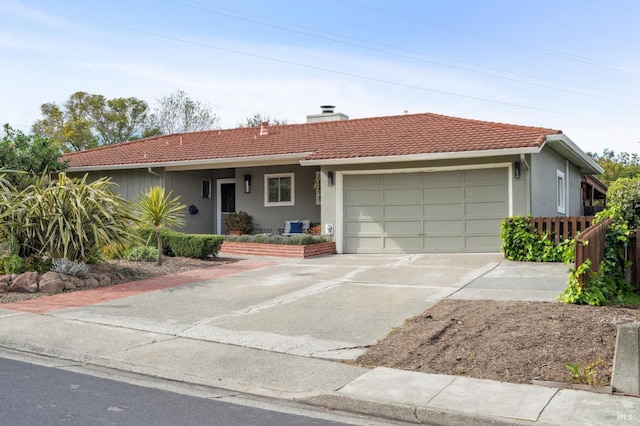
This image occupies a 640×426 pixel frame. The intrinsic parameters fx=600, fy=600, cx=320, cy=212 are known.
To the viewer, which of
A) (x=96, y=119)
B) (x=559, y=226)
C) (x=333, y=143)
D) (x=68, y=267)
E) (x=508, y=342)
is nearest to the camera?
(x=508, y=342)

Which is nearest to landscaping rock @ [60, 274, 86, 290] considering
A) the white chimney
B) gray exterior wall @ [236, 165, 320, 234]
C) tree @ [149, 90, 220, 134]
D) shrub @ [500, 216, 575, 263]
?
shrub @ [500, 216, 575, 263]

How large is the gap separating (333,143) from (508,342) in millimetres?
12163

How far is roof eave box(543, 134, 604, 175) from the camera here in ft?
50.7

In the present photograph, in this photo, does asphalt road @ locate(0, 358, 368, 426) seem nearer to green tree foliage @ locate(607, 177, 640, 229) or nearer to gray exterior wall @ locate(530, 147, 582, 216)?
green tree foliage @ locate(607, 177, 640, 229)

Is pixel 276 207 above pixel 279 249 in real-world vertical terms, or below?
above

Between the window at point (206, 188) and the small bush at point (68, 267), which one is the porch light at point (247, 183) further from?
the small bush at point (68, 267)

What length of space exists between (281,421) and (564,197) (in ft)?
56.7

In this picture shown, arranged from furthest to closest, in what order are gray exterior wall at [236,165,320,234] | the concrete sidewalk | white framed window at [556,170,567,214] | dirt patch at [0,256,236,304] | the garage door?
gray exterior wall at [236,165,320,234]
white framed window at [556,170,567,214]
the garage door
dirt patch at [0,256,236,304]
the concrete sidewalk

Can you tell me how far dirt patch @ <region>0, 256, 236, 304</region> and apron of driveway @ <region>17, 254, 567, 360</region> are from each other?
1571mm

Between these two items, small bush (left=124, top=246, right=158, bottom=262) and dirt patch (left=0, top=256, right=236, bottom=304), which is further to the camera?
small bush (left=124, top=246, right=158, bottom=262)

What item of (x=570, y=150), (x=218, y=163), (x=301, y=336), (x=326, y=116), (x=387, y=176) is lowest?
(x=301, y=336)

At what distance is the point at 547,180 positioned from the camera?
16.8 meters

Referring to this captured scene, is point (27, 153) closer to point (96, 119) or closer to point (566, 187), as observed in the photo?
point (566, 187)

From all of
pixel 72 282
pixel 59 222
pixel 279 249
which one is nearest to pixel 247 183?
pixel 279 249
